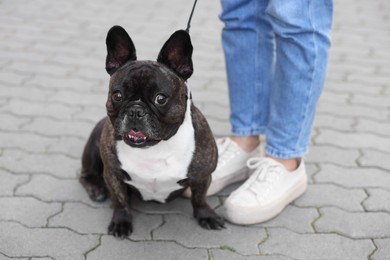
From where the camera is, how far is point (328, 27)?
2.93 metres

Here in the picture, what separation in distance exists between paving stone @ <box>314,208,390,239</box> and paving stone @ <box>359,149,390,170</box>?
59 centimetres

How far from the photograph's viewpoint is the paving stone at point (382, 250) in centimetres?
272

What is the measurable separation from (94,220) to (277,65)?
1309 mm

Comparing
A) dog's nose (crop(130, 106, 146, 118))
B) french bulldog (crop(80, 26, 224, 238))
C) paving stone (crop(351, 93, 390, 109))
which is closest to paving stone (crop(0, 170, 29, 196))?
french bulldog (crop(80, 26, 224, 238))

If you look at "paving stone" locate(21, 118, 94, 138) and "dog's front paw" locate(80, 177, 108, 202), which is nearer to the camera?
"dog's front paw" locate(80, 177, 108, 202)

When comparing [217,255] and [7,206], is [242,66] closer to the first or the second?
[217,255]

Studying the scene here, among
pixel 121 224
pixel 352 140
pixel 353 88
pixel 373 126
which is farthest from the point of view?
pixel 353 88

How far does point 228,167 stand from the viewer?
129 inches

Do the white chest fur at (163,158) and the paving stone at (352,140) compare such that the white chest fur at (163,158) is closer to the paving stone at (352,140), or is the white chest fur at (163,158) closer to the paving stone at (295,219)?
the paving stone at (295,219)

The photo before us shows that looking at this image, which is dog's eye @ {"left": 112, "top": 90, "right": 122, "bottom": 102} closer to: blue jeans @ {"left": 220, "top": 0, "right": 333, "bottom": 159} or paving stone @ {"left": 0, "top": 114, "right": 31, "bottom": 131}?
blue jeans @ {"left": 220, "top": 0, "right": 333, "bottom": 159}

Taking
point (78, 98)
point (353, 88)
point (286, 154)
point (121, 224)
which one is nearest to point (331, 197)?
point (286, 154)

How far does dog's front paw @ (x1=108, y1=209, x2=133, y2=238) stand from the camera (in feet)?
9.32

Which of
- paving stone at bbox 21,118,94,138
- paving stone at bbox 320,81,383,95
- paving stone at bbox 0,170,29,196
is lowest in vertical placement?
paving stone at bbox 320,81,383,95

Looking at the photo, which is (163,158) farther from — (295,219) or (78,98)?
(78,98)
